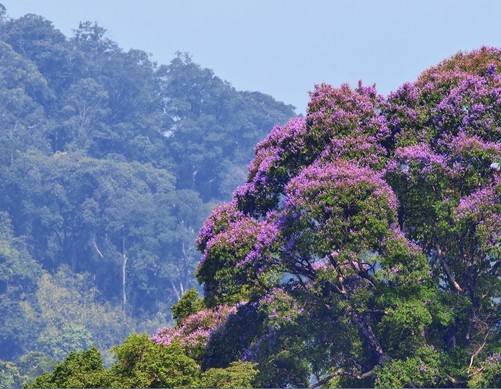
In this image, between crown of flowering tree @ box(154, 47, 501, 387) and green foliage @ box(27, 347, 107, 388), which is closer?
green foliage @ box(27, 347, 107, 388)

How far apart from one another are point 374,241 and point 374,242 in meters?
0.04

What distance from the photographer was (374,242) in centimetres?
4747

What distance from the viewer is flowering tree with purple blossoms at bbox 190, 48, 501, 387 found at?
47625 mm

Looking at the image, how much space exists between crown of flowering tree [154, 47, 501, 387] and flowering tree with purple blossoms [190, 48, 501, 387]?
0.04m

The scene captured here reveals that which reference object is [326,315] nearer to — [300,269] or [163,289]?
[300,269]

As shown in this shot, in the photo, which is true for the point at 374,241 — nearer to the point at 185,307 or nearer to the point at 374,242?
the point at 374,242

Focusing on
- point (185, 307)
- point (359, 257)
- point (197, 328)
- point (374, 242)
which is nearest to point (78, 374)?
point (197, 328)

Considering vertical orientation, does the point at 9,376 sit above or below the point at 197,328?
above

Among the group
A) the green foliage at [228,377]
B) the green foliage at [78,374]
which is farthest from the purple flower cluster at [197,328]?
the green foliage at [78,374]

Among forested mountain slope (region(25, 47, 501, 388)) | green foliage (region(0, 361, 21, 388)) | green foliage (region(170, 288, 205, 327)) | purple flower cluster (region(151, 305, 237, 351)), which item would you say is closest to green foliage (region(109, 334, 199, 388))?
forested mountain slope (region(25, 47, 501, 388))

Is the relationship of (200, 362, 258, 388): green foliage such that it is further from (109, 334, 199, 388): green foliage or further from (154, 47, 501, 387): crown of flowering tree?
(154, 47, 501, 387): crown of flowering tree

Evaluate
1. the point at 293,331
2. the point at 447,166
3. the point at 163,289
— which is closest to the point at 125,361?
the point at 293,331

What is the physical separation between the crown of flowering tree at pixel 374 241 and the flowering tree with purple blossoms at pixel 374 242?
4cm

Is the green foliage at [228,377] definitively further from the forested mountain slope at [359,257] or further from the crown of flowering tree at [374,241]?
the crown of flowering tree at [374,241]
